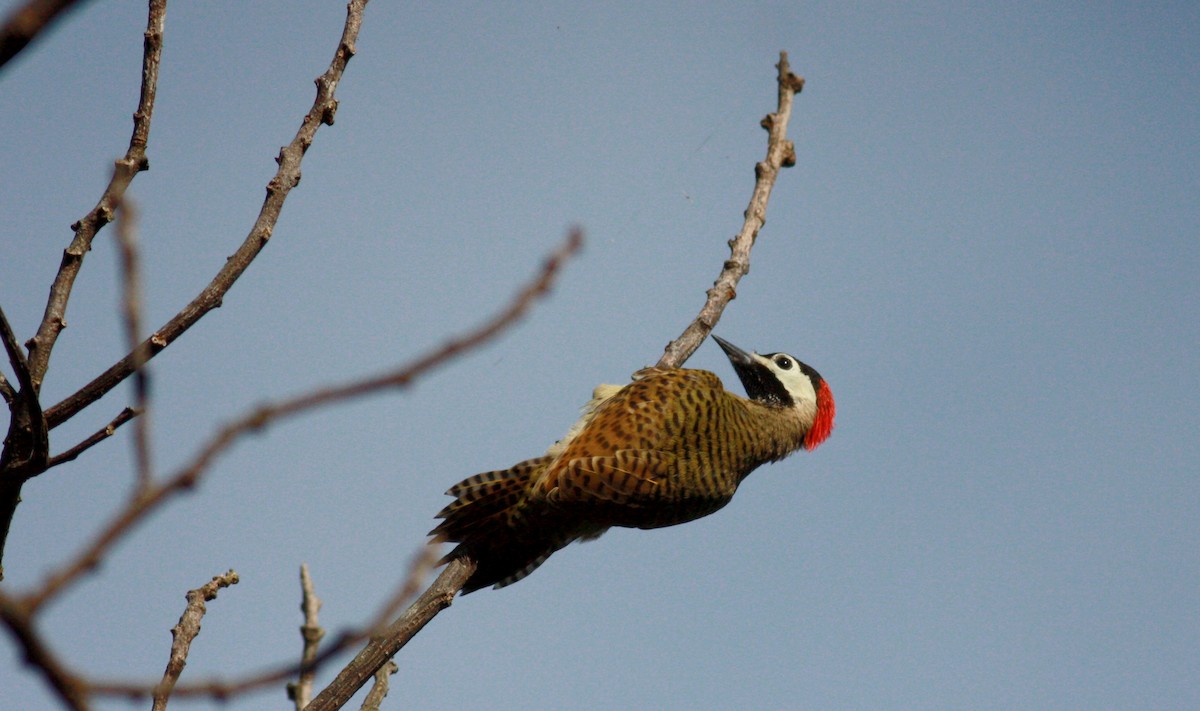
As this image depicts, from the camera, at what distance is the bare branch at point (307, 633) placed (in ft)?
13.5

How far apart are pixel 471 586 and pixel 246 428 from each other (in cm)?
390

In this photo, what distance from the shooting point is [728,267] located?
234 inches

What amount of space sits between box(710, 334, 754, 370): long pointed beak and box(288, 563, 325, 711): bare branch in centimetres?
330

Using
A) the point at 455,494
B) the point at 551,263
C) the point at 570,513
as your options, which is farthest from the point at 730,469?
the point at 551,263

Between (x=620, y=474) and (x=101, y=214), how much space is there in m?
2.99

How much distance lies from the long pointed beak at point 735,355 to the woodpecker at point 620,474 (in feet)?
0.69

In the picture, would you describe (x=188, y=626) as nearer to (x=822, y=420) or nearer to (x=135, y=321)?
(x=135, y=321)

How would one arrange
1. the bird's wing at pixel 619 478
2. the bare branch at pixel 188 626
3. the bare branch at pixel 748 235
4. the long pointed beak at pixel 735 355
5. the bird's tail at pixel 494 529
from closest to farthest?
the bare branch at pixel 188 626 → the bird's tail at pixel 494 529 → the bird's wing at pixel 619 478 → the bare branch at pixel 748 235 → the long pointed beak at pixel 735 355

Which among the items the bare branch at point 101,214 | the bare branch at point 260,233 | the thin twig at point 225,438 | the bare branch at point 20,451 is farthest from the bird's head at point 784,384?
the thin twig at point 225,438

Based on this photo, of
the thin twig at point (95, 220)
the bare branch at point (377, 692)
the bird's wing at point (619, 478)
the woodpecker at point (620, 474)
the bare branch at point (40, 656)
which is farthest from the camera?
the bird's wing at point (619, 478)

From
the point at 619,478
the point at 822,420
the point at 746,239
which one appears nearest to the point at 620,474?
the point at 619,478

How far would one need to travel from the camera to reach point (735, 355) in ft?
23.3

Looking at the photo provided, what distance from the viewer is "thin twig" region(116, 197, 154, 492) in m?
1.31

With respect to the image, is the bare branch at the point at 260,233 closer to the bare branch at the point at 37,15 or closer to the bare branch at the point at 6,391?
the bare branch at the point at 6,391
